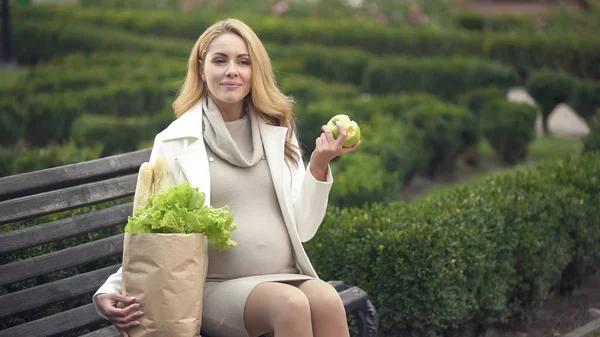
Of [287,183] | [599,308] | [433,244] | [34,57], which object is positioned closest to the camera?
[287,183]

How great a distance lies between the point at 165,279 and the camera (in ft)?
9.09

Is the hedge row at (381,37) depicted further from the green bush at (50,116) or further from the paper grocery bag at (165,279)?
the paper grocery bag at (165,279)

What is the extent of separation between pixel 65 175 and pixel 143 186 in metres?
0.64

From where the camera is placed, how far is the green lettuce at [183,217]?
2.80 m

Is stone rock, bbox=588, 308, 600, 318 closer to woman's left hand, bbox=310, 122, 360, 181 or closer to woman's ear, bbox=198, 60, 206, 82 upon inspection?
woman's left hand, bbox=310, 122, 360, 181

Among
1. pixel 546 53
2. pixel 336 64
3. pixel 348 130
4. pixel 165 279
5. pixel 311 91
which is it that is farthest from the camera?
pixel 546 53

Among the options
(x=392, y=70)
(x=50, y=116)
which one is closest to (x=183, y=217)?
(x=50, y=116)

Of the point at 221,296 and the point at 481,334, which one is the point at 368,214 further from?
the point at 221,296

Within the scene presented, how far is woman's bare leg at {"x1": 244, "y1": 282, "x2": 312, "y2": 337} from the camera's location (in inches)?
117

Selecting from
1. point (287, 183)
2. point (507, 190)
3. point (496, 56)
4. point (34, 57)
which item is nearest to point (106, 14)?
point (34, 57)

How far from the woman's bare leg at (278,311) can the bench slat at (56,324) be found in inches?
29.8

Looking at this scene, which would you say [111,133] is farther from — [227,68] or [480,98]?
[227,68]

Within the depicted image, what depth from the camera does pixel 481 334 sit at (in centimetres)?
487

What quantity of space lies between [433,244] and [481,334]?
0.95 meters
